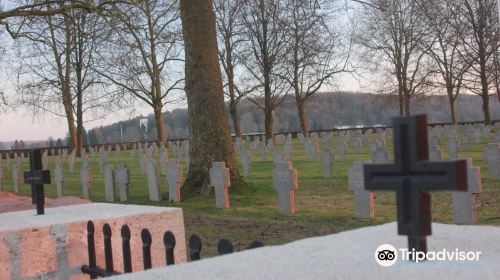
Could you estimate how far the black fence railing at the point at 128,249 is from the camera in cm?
322

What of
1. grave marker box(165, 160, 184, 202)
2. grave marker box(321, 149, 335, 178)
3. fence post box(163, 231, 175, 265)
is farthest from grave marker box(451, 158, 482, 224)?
grave marker box(321, 149, 335, 178)

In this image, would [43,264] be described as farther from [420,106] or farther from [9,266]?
[420,106]

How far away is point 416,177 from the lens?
2711 millimetres

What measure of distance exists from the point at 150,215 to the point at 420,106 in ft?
160

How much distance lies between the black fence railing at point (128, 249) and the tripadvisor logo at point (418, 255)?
2.37 feet

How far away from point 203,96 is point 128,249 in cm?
909

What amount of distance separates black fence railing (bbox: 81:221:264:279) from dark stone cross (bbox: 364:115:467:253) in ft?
2.91

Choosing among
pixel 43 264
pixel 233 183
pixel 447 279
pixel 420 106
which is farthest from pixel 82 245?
pixel 420 106

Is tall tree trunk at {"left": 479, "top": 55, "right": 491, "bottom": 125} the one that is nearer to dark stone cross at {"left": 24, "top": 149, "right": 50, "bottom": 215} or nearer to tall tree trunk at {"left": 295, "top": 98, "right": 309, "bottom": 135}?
tall tree trunk at {"left": 295, "top": 98, "right": 309, "bottom": 135}

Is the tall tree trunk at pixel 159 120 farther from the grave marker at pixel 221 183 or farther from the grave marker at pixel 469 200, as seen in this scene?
the grave marker at pixel 469 200

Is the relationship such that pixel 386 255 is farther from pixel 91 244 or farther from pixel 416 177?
pixel 91 244

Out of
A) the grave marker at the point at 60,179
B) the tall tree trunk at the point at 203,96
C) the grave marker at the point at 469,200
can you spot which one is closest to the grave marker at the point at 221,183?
the tall tree trunk at the point at 203,96

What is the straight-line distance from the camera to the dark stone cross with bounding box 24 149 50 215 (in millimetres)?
5138

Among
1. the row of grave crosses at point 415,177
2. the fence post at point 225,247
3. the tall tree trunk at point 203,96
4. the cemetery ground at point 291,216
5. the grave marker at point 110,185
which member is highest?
the tall tree trunk at point 203,96
